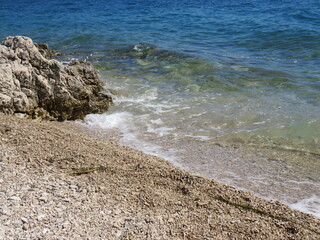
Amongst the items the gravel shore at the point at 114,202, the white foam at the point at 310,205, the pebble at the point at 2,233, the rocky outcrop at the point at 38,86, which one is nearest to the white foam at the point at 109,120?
the rocky outcrop at the point at 38,86

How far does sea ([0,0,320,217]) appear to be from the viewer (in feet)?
20.0

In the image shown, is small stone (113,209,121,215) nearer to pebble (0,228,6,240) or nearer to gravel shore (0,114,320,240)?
gravel shore (0,114,320,240)

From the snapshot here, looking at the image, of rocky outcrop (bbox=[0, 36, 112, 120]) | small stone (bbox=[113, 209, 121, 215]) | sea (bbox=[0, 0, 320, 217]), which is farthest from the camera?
rocky outcrop (bbox=[0, 36, 112, 120])

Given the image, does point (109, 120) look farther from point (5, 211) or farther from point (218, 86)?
point (5, 211)

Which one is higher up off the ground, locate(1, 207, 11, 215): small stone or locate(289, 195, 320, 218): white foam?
locate(1, 207, 11, 215): small stone

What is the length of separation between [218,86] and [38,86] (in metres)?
4.80

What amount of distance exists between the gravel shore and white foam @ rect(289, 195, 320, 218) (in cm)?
37

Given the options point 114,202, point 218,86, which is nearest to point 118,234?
point 114,202

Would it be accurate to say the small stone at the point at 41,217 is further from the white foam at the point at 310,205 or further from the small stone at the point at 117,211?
the white foam at the point at 310,205

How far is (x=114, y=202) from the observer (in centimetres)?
423

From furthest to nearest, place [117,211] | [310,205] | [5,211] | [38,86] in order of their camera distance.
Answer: [38,86]
[310,205]
[117,211]
[5,211]

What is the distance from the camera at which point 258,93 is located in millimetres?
9508

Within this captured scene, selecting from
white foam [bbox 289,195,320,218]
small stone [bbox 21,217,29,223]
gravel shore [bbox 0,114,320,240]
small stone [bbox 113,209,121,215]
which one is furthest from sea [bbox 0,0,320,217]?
small stone [bbox 21,217,29,223]

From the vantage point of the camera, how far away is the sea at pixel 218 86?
20.0 feet
